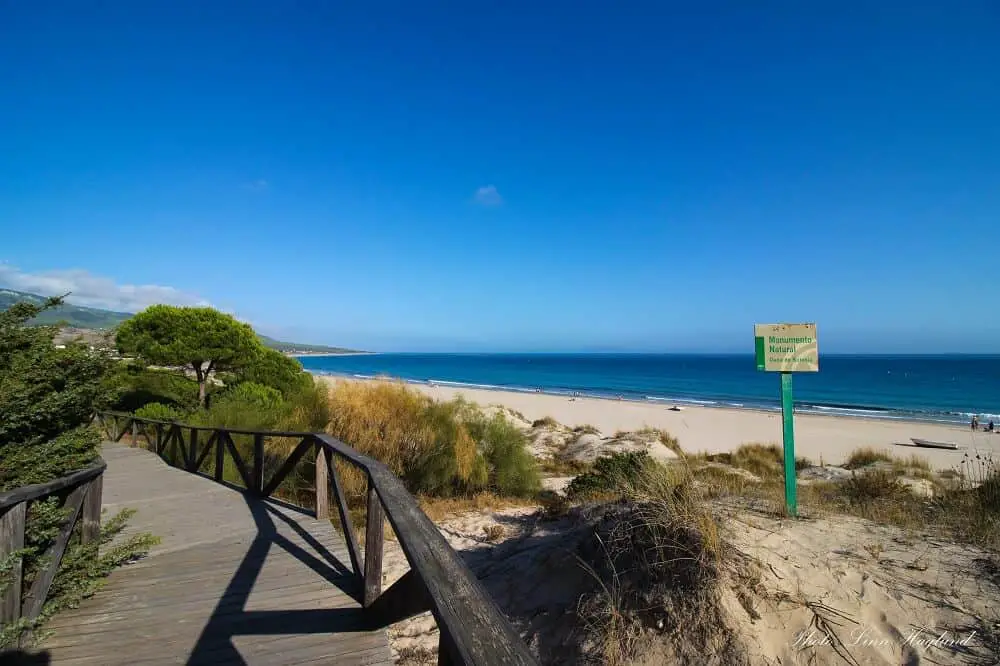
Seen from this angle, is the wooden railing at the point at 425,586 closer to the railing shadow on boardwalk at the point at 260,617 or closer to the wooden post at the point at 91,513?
the railing shadow on boardwalk at the point at 260,617

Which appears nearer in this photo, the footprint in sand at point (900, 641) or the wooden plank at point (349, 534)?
the footprint in sand at point (900, 641)

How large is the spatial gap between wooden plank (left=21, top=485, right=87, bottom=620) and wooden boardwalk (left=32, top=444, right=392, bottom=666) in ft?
1.09

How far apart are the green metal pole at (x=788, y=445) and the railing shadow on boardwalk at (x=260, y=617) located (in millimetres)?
4971

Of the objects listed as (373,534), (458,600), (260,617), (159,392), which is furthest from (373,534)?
(159,392)

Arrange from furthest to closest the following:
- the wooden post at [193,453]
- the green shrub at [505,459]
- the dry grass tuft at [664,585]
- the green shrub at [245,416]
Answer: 1. the green shrub at [505,459]
2. the green shrub at [245,416]
3. the wooden post at [193,453]
4. the dry grass tuft at [664,585]

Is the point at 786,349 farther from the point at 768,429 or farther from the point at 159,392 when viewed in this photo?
the point at 768,429

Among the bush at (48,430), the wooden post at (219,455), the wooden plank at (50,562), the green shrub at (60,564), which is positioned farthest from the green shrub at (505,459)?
the wooden plank at (50,562)

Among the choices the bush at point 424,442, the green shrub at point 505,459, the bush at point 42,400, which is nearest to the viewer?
the bush at point 42,400

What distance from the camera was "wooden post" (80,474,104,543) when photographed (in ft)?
12.6

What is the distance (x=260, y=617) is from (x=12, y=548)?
4.83 ft

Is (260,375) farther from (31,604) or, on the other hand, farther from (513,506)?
(31,604)

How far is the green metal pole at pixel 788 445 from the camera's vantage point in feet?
19.3

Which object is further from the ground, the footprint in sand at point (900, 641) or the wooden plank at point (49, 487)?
the wooden plank at point (49, 487)

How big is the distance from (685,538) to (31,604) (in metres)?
4.68
